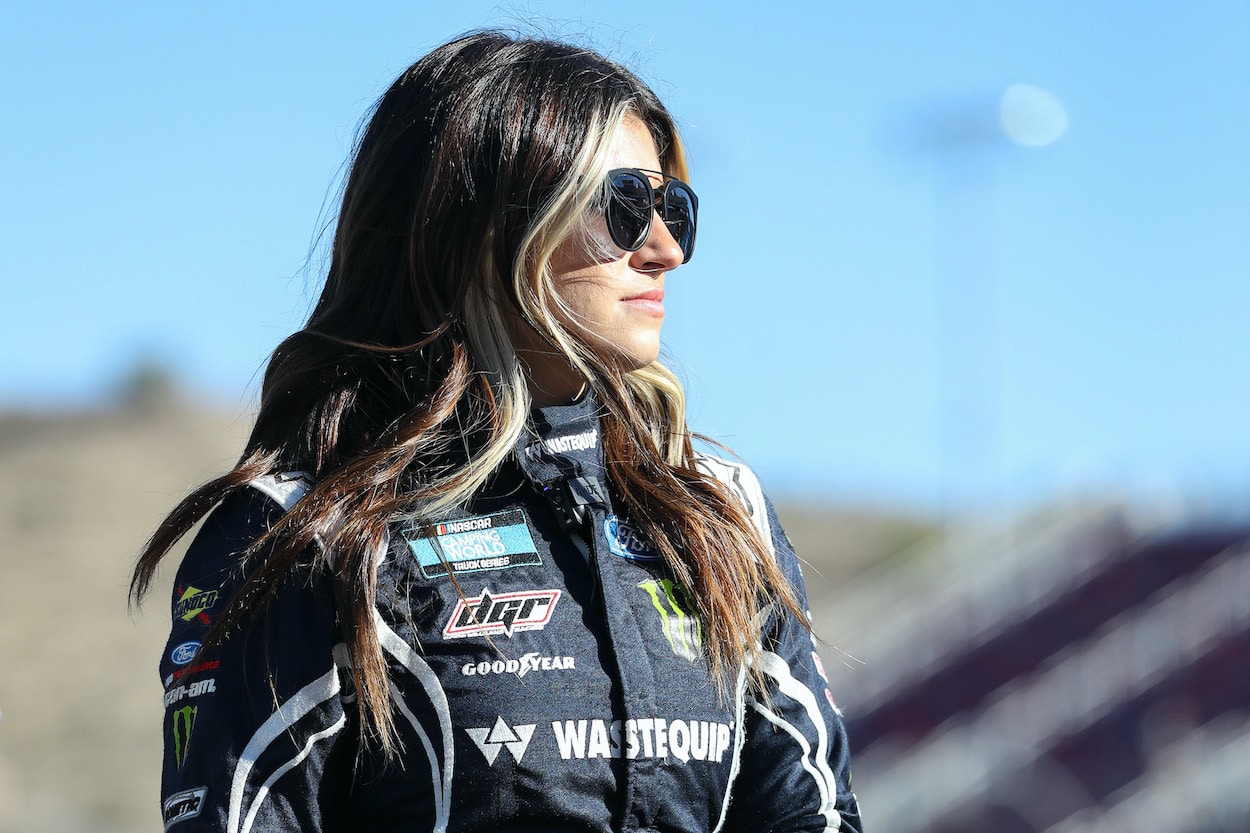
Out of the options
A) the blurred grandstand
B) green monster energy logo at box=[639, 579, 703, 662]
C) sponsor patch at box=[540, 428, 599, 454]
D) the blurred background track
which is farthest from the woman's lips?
the blurred grandstand

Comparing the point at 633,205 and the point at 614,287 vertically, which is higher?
the point at 633,205

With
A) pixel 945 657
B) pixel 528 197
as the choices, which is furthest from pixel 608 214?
pixel 945 657

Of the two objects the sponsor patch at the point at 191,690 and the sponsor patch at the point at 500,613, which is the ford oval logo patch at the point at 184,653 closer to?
the sponsor patch at the point at 191,690

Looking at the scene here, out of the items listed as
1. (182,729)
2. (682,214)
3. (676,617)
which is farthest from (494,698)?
(682,214)

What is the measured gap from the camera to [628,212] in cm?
251

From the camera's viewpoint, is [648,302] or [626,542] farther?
[648,302]

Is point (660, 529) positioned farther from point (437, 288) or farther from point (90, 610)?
point (90, 610)

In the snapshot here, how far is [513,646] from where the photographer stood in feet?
7.22

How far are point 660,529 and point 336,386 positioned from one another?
574 mm

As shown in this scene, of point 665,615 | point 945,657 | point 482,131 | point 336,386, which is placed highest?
point 482,131

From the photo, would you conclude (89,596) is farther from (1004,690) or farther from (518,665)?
(518,665)

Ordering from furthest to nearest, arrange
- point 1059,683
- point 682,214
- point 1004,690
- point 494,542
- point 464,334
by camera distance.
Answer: point 1004,690
point 1059,683
point 682,214
point 464,334
point 494,542

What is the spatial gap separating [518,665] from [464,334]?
0.58m

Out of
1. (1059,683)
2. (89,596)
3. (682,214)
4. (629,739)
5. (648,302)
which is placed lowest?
(89,596)
